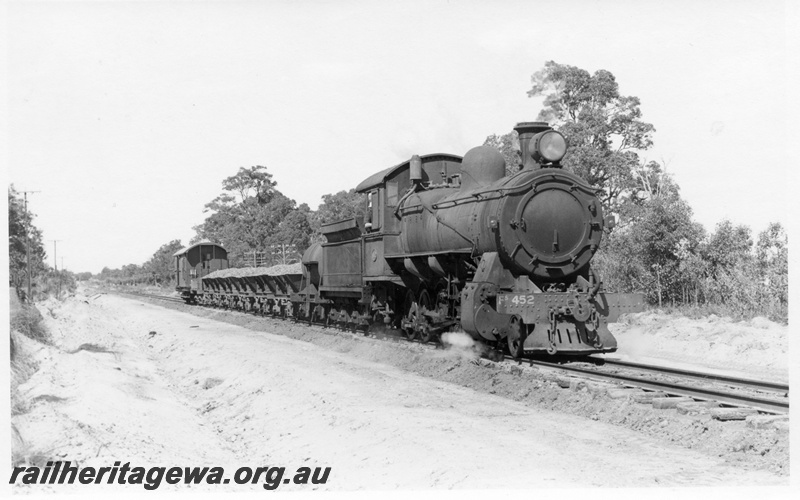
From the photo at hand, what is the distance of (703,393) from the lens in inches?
365

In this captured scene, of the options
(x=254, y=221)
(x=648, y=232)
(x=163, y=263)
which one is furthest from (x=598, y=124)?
(x=163, y=263)

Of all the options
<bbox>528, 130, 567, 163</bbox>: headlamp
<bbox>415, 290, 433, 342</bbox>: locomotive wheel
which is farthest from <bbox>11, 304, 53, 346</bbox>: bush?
<bbox>528, 130, 567, 163</bbox>: headlamp

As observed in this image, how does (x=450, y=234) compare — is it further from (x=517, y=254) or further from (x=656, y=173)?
(x=656, y=173)

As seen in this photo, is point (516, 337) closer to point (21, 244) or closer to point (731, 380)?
point (731, 380)

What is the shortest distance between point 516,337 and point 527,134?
3743 millimetres

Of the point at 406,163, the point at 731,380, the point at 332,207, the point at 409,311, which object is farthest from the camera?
the point at 332,207

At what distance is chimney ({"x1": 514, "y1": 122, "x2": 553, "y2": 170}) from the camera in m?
12.8

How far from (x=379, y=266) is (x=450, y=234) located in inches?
143

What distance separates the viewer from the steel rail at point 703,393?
8.55 metres

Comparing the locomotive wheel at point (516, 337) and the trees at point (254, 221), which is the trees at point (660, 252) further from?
the trees at point (254, 221)

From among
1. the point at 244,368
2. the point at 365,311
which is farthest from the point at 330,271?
the point at 244,368

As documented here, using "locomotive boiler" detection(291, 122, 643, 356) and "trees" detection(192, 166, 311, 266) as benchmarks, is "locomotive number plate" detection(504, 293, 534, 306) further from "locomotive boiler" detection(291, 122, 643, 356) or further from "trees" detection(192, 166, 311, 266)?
"trees" detection(192, 166, 311, 266)

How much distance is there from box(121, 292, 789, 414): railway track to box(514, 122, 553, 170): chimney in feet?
11.4

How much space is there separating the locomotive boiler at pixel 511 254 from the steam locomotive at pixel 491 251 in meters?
0.02
